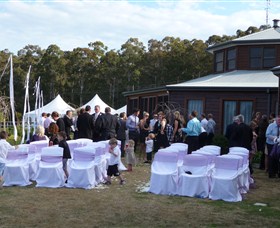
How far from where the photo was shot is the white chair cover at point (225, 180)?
31.2 ft

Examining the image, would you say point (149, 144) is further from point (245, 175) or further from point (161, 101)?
point (161, 101)

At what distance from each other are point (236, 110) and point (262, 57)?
4254 mm

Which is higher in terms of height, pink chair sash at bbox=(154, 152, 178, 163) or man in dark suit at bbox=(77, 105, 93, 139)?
man in dark suit at bbox=(77, 105, 93, 139)

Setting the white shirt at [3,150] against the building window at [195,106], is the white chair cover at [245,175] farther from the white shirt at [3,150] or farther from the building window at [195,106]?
the building window at [195,106]

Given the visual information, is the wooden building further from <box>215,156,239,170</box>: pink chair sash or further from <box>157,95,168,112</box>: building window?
<box>215,156,239,170</box>: pink chair sash

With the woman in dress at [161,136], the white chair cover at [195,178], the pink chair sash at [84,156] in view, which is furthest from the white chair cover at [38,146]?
the woman in dress at [161,136]

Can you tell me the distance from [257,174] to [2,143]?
293 inches

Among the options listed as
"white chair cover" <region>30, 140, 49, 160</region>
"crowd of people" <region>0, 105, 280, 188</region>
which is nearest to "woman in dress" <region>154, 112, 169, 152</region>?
"crowd of people" <region>0, 105, 280, 188</region>

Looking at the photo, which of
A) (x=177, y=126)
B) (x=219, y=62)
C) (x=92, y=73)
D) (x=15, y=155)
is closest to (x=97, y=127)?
(x=177, y=126)

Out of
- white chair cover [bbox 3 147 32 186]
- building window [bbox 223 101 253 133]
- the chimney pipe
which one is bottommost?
white chair cover [bbox 3 147 32 186]

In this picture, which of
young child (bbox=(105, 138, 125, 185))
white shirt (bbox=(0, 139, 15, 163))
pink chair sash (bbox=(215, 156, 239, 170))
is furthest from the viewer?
young child (bbox=(105, 138, 125, 185))

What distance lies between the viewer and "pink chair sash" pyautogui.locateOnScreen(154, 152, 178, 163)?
1029 cm

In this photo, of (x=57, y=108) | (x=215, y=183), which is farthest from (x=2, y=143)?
A: (x=57, y=108)

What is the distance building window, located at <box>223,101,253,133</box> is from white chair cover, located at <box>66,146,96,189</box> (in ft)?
41.0
